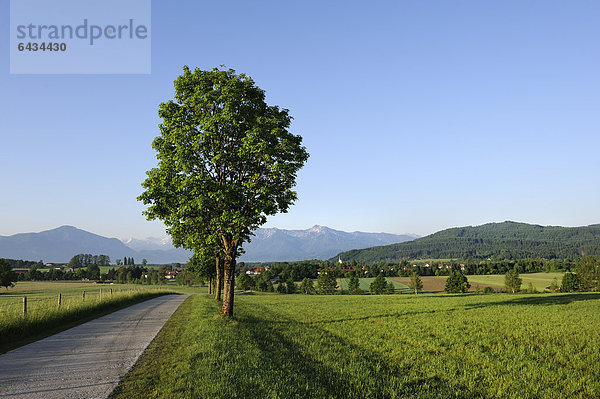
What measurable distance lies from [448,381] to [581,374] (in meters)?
4.45

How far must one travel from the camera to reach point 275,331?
17625mm

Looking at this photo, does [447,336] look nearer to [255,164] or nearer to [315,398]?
[315,398]

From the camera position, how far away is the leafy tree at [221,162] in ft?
65.7

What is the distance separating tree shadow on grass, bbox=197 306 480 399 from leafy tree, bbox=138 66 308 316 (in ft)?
28.0

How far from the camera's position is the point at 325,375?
983 cm

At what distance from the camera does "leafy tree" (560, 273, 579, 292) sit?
89.4 metres

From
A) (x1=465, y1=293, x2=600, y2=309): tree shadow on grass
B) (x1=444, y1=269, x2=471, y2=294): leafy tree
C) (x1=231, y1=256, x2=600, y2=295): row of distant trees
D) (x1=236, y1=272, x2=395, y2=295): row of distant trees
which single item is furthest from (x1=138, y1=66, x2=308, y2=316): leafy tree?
(x1=444, y1=269, x2=471, y2=294): leafy tree

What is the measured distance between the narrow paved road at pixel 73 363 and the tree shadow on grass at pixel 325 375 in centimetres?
383

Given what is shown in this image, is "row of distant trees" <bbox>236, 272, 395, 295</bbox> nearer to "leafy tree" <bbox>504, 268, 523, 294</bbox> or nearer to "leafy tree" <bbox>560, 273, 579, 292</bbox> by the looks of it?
"leafy tree" <bbox>504, 268, 523, 294</bbox>

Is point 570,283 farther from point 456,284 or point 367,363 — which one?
point 367,363

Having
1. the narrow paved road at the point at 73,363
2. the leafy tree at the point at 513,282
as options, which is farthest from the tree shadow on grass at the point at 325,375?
the leafy tree at the point at 513,282

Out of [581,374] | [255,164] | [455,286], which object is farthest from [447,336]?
[455,286]

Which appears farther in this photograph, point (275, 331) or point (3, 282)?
point (3, 282)

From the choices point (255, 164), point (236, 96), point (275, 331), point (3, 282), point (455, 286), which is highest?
point (236, 96)
